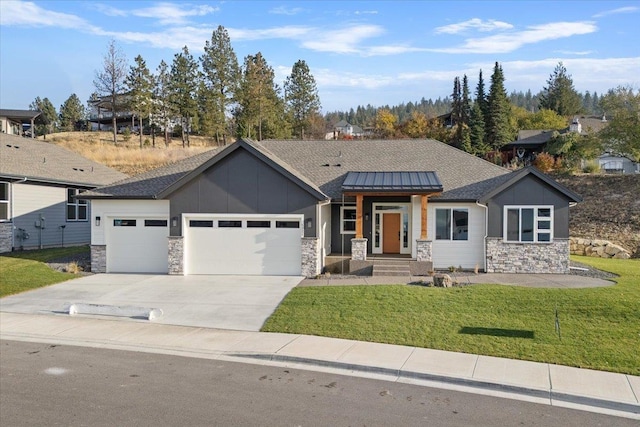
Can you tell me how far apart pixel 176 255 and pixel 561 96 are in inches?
3199

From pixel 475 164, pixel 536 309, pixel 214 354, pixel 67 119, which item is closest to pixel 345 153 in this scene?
pixel 475 164

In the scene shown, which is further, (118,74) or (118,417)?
(118,74)

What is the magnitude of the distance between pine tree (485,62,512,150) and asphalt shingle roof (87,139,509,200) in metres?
40.7

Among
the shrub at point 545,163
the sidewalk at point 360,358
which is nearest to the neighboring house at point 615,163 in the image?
the shrub at point 545,163

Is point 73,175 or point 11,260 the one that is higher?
point 73,175

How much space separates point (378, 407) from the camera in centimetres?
755

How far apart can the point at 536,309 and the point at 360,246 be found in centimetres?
805

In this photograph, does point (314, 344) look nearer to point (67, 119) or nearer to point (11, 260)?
point (11, 260)

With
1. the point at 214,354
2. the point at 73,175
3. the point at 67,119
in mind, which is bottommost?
the point at 214,354

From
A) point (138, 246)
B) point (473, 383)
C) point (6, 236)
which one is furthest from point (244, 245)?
point (473, 383)

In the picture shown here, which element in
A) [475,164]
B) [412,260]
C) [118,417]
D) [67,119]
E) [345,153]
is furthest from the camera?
[67,119]

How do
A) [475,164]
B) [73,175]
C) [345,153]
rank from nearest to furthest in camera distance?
[475,164], [345,153], [73,175]

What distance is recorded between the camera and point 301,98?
6334 centimetres

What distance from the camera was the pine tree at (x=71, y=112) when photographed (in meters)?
87.6
